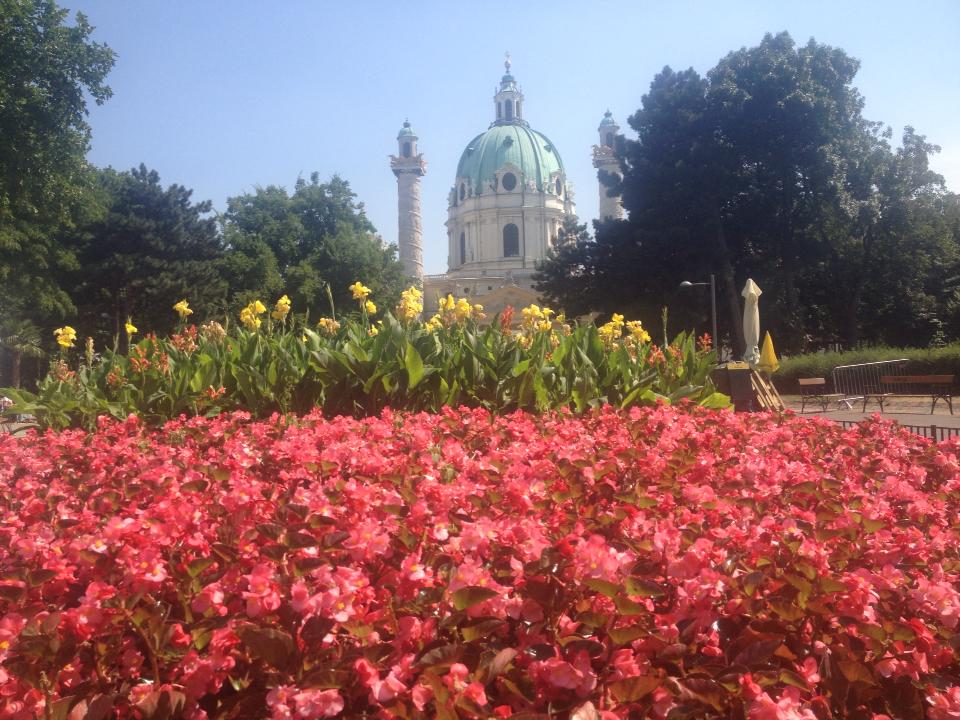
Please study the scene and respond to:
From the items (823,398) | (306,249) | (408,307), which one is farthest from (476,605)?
(306,249)

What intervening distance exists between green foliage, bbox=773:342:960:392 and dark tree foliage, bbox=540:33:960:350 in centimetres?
263

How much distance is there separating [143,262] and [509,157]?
5606 centimetres

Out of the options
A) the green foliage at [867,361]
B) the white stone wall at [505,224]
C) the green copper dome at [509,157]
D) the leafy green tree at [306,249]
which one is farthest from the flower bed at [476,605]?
the green copper dome at [509,157]

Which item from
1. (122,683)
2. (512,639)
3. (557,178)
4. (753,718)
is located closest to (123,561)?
(122,683)

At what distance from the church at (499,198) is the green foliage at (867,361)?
48.2 m

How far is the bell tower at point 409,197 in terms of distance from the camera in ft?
248

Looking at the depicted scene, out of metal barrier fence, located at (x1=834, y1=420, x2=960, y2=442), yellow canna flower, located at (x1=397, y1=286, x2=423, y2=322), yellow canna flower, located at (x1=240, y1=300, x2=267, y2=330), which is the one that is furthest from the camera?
yellow canna flower, located at (x1=240, y1=300, x2=267, y2=330)

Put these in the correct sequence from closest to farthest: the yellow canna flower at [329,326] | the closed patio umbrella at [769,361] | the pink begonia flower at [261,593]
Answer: the pink begonia flower at [261,593], the yellow canna flower at [329,326], the closed patio umbrella at [769,361]

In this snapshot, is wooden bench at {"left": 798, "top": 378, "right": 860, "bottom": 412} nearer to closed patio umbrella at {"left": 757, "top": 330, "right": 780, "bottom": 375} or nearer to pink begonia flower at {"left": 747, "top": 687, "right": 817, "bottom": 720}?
closed patio umbrella at {"left": 757, "top": 330, "right": 780, "bottom": 375}

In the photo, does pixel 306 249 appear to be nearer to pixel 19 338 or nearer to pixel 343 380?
pixel 19 338

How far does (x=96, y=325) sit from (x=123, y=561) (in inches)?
1385

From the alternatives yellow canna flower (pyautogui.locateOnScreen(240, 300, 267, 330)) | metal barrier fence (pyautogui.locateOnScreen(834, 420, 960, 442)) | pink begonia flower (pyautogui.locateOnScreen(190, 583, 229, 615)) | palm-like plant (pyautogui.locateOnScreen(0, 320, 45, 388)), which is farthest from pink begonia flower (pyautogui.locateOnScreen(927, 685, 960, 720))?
palm-like plant (pyautogui.locateOnScreen(0, 320, 45, 388))

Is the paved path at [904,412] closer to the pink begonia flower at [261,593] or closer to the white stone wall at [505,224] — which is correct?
the pink begonia flower at [261,593]

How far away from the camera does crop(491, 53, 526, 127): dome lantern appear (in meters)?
85.2
